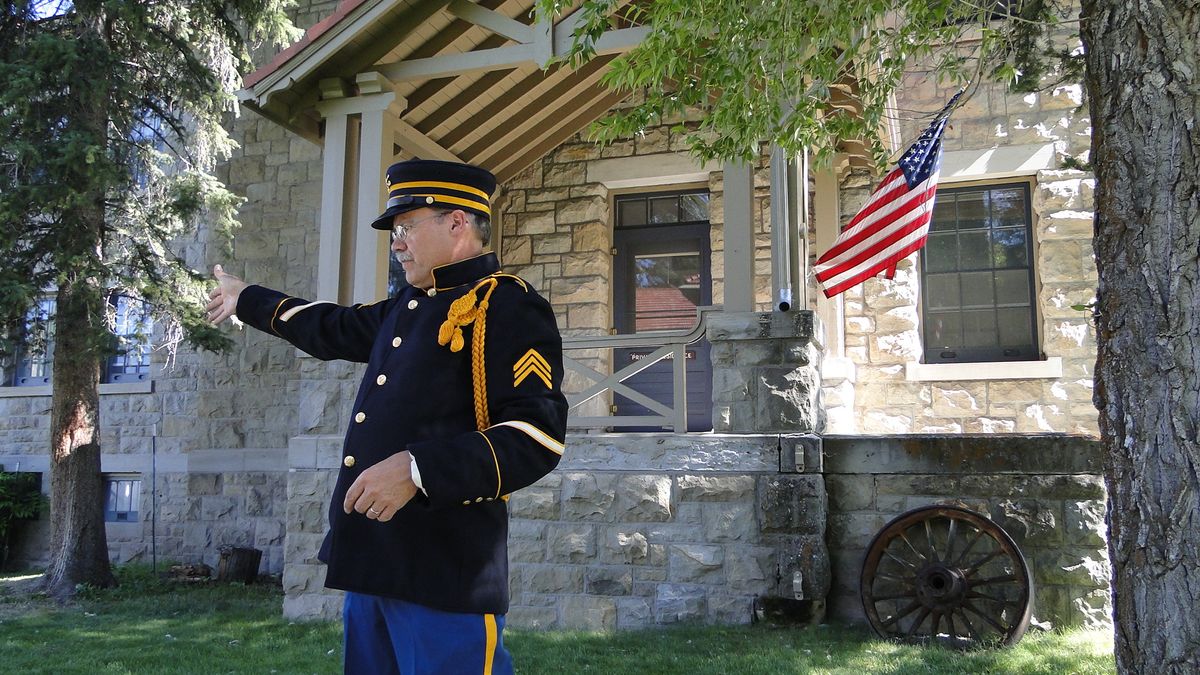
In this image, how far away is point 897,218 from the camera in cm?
603

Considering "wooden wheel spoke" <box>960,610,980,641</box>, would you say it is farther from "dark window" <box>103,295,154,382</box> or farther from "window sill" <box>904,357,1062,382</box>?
"dark window" <box>103,295,154,382</box>

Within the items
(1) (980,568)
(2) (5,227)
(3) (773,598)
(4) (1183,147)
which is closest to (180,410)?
(2) (5,227)

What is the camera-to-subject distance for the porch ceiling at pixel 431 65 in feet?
23.3

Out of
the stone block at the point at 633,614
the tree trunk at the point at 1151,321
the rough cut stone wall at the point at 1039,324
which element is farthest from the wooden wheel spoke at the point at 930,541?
the tree trunk at the point at 1151,321

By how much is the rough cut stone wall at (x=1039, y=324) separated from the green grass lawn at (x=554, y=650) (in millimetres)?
2955

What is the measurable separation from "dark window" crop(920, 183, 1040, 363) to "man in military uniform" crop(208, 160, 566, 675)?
7145 millimetres

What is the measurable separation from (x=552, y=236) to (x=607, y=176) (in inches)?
30.9

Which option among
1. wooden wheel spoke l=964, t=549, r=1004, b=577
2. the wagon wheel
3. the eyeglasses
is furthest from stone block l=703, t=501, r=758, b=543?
the eyeglasses

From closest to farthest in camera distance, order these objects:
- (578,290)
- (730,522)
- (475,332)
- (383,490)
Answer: (383,490) → (475,332) → (730,522) → (578,290)

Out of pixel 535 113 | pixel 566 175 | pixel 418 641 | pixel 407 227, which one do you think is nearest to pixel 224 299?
pixel 407 227

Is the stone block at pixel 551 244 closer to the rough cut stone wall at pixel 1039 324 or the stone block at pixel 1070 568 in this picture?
the rough cut stone wall at pixel 1039 324

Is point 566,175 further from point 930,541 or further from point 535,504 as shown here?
point 930,541

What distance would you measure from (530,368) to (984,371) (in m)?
7.14

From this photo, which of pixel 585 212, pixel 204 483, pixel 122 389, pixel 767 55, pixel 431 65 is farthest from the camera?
pixel 122 389
